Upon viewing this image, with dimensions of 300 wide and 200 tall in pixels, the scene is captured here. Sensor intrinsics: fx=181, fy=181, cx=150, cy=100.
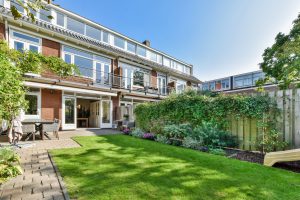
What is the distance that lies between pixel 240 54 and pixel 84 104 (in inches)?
613

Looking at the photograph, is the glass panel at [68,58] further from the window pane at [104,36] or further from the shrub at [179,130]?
the shrub at [179,130]

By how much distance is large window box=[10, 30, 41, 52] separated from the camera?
1198cm

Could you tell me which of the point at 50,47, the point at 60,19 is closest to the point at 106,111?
the point at 50,47

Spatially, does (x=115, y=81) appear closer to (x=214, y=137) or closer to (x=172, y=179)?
(x=214, y=137)

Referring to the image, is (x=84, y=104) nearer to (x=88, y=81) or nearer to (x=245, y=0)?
(x=88, y=81)

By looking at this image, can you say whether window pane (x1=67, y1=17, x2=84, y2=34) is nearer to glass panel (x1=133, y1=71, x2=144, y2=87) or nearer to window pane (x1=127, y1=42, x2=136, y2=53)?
window pane (x1=127, y1=42, x2=136, y2=53)

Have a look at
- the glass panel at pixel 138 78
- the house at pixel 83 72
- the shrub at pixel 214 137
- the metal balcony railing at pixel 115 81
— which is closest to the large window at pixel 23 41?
the house at pixel 83 72

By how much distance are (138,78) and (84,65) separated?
673cm

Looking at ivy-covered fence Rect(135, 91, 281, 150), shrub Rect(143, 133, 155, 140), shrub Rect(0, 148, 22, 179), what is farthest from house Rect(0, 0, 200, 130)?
shrub Rect(0, 148, 22, 179)

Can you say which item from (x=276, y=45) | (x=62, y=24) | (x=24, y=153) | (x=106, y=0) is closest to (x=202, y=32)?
(x=276, y=45)

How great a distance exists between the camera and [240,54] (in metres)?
15.3

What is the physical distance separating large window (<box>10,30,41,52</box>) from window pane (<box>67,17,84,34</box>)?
13.3ft

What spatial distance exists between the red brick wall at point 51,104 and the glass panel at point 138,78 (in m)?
8.19

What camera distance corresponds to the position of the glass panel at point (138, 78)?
20.0m
